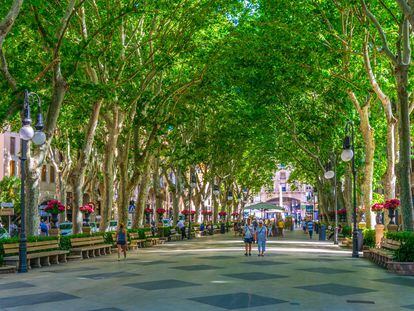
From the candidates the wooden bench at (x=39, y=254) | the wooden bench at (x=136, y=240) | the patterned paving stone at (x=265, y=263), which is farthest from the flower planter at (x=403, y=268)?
the wooden bench at (x=136, y=240)

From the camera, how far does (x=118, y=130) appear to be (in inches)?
1147

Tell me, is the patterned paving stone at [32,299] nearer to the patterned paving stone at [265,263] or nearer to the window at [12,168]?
the patterned paving stone at [265,263]

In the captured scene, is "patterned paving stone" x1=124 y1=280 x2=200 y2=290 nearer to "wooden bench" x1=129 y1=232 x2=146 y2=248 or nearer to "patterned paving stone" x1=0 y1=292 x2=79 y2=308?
"patterned paving stone" x1=0 y1=292 x2=79 y2=308

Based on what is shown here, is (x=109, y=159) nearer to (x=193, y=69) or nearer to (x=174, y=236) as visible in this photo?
(x=193, y=69)

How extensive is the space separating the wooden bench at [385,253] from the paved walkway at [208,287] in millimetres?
437

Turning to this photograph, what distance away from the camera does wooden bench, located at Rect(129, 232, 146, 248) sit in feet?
107

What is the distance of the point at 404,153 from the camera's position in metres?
20.1

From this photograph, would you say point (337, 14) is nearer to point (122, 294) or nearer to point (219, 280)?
point (219, 280)

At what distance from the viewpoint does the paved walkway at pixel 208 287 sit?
1225 centimetres

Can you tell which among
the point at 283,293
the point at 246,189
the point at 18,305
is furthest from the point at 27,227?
the point at 246,189

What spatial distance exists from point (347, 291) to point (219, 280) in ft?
11.5

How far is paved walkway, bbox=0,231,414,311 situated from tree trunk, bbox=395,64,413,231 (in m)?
2.08

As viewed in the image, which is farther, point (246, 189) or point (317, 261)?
point (246, 189)

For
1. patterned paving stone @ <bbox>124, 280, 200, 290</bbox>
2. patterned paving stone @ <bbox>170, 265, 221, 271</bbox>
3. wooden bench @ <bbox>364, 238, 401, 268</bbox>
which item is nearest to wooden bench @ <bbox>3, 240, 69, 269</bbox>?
patterned paving stone @ <bbox>170, 265, 221, 271</bbox>
